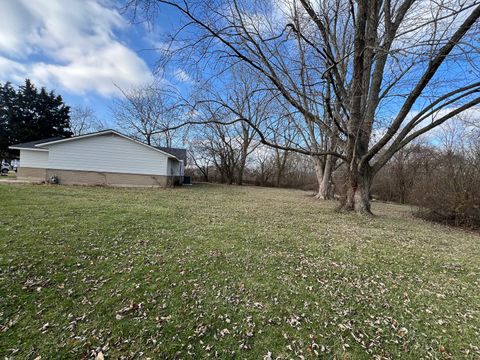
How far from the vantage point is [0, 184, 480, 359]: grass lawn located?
7.01 feet

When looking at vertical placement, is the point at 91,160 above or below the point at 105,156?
below

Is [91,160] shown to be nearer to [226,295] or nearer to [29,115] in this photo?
[226,295]

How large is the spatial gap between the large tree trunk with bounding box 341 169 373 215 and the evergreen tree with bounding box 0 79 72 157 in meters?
35.7

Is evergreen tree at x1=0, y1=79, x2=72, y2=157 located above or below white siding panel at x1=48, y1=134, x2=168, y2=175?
above

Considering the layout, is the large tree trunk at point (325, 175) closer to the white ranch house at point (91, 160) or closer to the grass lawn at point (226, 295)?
the grass lawn at point (226, 295)

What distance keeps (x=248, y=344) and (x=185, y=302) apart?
0.96 metres

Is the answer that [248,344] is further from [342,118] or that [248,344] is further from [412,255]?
[342,118]

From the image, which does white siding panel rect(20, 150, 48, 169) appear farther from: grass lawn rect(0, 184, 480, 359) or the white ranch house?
grass lawn rect(0, 184, 480, 359)

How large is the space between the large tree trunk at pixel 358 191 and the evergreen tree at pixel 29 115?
1406 inches

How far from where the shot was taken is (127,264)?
11.8 feet

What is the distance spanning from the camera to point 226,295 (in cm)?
293

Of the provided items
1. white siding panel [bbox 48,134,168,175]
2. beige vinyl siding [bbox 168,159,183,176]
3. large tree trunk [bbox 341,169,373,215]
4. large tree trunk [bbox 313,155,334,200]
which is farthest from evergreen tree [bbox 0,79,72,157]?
large tree trunk [bbox 341,169,373,215]

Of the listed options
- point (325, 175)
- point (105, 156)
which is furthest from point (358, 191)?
point (105, 156)

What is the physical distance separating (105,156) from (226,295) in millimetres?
16364
